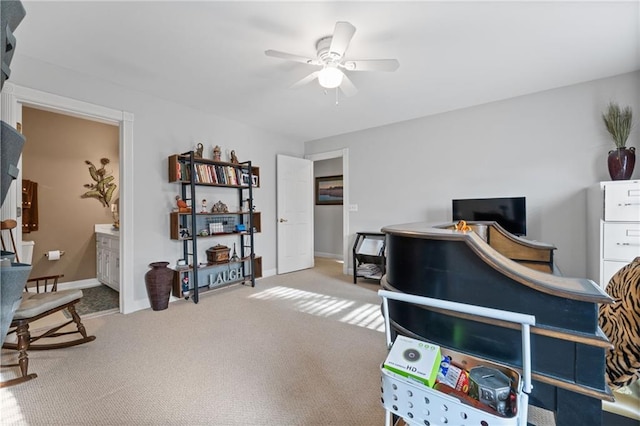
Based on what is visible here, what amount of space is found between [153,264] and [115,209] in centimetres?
181

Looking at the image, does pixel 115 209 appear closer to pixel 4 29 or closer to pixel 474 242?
pixel 4 29

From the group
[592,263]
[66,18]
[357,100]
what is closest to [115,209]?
[66,18]

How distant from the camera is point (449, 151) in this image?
393cm

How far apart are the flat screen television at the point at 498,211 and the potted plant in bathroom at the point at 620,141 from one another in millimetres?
790

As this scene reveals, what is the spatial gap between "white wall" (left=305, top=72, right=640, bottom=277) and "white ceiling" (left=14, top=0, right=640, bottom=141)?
24 centimetres

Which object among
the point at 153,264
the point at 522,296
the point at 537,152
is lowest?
the point at 153,264

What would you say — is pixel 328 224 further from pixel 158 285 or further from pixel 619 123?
pixel 619 123

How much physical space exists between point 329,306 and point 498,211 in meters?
2.36

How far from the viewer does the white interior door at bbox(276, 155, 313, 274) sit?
16.3 ft

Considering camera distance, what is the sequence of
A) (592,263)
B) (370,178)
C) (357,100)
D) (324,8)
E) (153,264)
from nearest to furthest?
(324,8) < (592,263) < (153,264) < (357,100) < (370,178)

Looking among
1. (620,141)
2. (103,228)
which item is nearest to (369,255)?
(620,141)

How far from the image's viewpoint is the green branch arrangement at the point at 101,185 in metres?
4.35

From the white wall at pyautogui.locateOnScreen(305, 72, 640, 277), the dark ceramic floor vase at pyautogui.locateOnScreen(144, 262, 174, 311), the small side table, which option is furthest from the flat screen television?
the dark ceramic floor vase at pyautogui.locateOnScreen(144, 262, 174, 311)

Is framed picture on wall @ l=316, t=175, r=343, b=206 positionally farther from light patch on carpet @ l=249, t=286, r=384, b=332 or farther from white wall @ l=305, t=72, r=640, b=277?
light patch on carpet @ l=249, t=286, r=384, b=332
